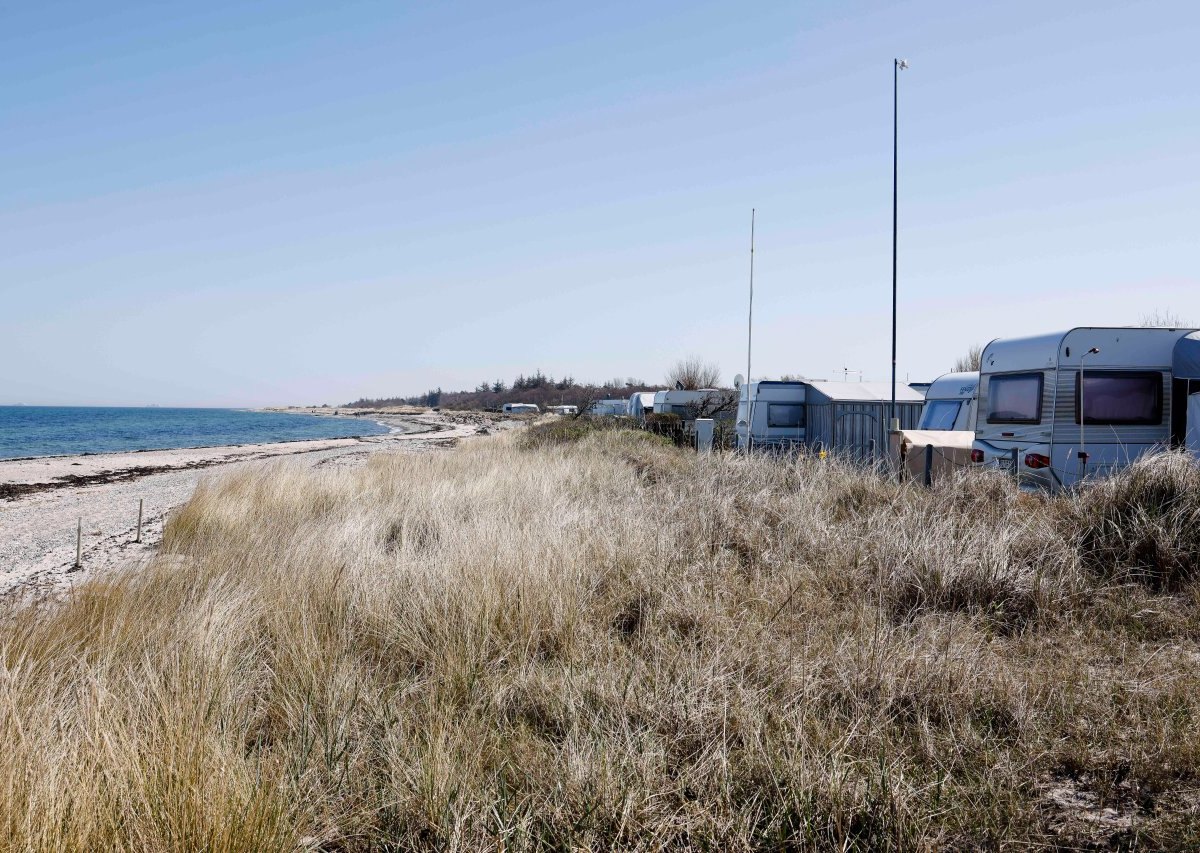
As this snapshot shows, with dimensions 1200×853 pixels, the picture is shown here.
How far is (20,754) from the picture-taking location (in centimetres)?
242

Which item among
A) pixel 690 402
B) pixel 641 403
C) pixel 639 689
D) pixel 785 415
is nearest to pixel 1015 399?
pixel 785 415

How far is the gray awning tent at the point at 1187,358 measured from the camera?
30.6ft

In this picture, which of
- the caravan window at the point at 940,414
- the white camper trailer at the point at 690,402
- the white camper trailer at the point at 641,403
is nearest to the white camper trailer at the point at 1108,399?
the caravan window at the point at 940,414

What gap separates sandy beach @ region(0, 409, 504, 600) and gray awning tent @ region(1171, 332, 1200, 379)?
40.5 feet

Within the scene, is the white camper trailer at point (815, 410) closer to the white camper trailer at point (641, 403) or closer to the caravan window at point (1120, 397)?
the caravan window at point (1120, 397)

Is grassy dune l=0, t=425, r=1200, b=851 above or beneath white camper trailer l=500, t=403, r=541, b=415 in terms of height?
beneath

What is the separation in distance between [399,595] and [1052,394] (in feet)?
30.1

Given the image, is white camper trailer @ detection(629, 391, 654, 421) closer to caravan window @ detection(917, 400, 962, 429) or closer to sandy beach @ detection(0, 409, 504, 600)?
sandy beach @ detection(0, 409, 504, 600)

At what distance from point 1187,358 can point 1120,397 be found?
0.87 metres

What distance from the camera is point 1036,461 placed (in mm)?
9883

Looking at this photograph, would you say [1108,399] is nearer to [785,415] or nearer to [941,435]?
[941,435]

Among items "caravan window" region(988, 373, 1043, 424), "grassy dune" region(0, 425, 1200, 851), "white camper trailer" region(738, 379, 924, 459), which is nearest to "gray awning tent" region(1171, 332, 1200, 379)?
"caravan window" region(988, 373, 1043, 424)

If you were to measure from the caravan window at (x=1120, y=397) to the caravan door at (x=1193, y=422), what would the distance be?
→ 0.54 metres

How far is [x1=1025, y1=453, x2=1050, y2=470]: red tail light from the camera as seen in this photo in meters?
9.80
